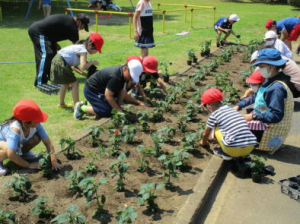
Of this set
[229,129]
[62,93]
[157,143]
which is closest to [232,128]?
[229,129]

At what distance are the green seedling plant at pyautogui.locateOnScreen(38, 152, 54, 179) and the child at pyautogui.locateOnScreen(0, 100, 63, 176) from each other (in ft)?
0.16

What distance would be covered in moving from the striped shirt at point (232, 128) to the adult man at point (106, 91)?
4.75 ft

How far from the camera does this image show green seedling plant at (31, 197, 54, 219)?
308 centimetres

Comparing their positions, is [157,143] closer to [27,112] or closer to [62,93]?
[27,112]

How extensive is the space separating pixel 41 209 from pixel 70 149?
4.00 feet

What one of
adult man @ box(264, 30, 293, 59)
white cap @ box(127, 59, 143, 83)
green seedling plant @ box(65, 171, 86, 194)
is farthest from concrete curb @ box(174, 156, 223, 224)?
adult man @ box(264, 30, 293, 59)

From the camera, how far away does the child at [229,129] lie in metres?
4.05

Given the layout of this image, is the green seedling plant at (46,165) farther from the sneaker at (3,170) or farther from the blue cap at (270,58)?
the blue cap at (270,58)

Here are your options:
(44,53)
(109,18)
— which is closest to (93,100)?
(44,53)

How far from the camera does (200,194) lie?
3.55 metres

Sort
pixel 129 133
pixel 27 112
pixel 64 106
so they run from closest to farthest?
pixel 27 112
pixel 129 133
pixel 64 106

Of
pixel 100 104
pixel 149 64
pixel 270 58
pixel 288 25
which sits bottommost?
pixel 100 104

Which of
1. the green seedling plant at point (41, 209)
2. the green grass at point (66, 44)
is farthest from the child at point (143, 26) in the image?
the green seedling plant at point (41, 209)

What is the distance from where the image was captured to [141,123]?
5008 millimetres
